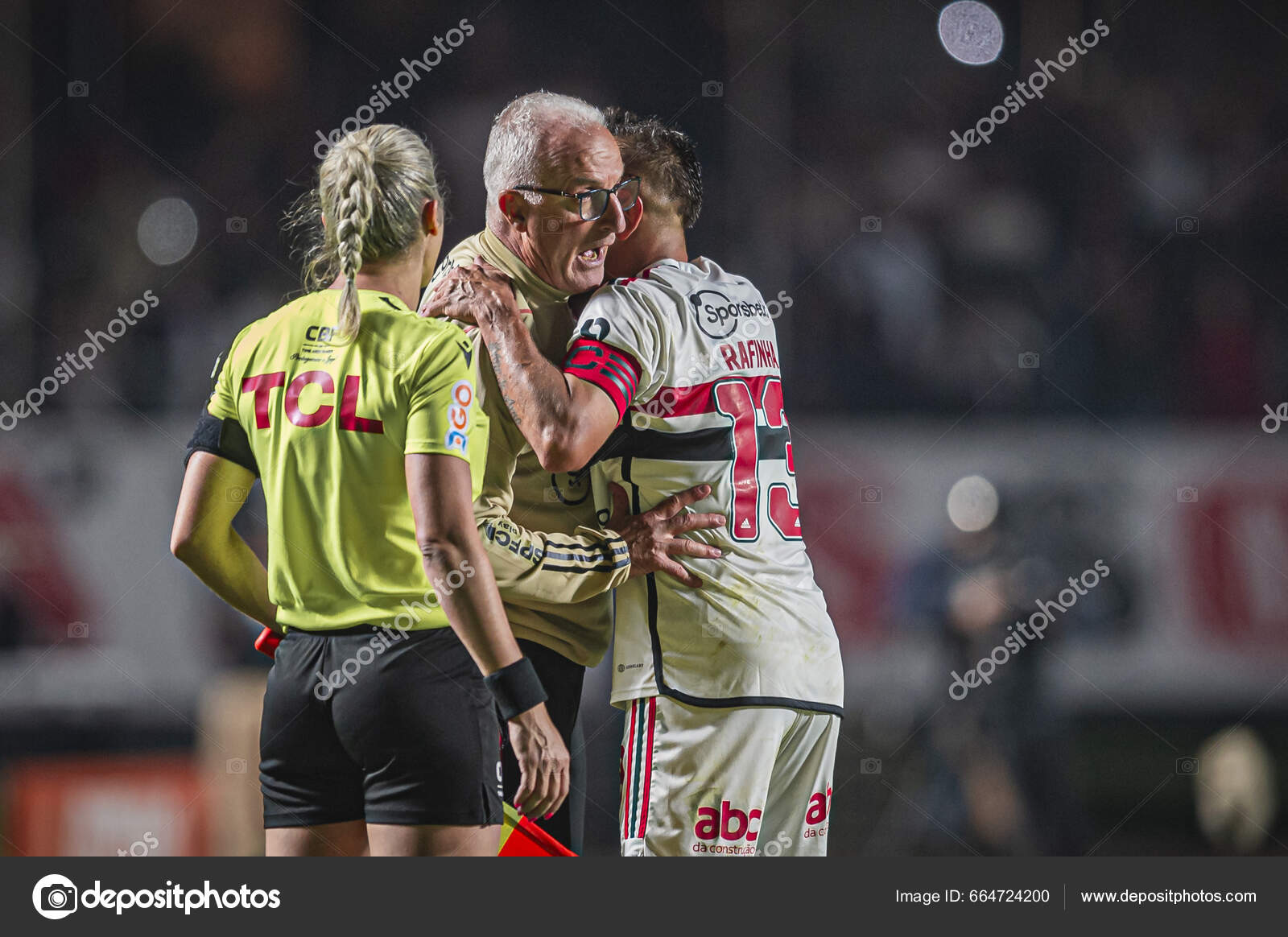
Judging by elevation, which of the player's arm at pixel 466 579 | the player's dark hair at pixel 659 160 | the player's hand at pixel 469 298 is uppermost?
the player's dark hair at pixel 659 160

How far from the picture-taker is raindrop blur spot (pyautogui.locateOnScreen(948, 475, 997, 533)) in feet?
15.9

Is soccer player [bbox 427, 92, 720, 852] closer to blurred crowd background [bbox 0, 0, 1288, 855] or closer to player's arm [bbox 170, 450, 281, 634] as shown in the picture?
player's arm [bbox 170, 450, 281, 634]

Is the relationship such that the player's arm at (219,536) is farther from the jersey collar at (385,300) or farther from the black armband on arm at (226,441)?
the jersey collar at (385,300)

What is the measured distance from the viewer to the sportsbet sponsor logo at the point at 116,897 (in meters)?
2.52

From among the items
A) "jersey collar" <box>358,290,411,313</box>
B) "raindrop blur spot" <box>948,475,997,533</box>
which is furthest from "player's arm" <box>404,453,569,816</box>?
"raindrop blur spot" <box>948,475,997,533</box>

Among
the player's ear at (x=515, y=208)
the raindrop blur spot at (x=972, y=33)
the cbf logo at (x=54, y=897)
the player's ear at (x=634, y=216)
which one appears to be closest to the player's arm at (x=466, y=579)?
the player's ear at (x=515, y=208)

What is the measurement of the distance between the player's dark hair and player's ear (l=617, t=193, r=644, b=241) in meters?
0.02

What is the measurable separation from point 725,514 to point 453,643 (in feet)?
2.71

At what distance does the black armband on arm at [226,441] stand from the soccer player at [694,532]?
525 millimetres

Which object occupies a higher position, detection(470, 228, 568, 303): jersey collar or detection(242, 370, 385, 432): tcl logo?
detection(470, 228, 568, 303): jersey collar

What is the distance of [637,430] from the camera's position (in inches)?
103

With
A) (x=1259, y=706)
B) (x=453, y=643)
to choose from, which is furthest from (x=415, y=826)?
(x=1259, y=706)

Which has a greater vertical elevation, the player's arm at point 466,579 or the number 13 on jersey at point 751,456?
the number 13 on jersey at point 751,456

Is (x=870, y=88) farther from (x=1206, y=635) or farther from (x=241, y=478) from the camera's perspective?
(x=241, y=478)
